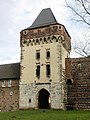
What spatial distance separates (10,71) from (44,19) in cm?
946

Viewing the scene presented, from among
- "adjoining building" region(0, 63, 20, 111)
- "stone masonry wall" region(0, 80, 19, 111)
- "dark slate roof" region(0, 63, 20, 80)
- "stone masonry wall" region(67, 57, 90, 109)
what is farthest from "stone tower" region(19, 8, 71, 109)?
"dark slate roof" region(0, 63, 20, 80)

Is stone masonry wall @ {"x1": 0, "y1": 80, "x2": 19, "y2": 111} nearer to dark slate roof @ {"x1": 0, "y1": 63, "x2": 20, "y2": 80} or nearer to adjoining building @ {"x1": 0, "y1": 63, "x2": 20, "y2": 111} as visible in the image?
adjoining building @ {"x1": 0, "y1": 63, "x2": 20, "y2": 111}

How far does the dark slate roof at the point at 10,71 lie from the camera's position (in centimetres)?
3947

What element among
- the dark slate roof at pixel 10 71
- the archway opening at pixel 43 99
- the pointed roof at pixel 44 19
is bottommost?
the archway opening at pixel 43 99

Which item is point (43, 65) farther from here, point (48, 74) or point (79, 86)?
point (79, 86)

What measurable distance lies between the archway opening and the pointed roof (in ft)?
30.0

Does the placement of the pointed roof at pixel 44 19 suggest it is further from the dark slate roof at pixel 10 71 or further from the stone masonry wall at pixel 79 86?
the dark slate roof at pixel 10 71

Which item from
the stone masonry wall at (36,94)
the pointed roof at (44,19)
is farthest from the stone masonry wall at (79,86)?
the pointed roof at (44,19)

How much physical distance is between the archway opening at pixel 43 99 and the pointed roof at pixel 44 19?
9.15 meters

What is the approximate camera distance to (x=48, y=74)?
35156 millimetres

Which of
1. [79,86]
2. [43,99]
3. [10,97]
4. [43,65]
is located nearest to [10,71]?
[10,97]

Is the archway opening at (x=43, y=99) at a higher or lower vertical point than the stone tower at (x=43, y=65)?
lower

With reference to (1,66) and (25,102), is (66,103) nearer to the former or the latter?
(25,102)

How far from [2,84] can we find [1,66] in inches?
206
